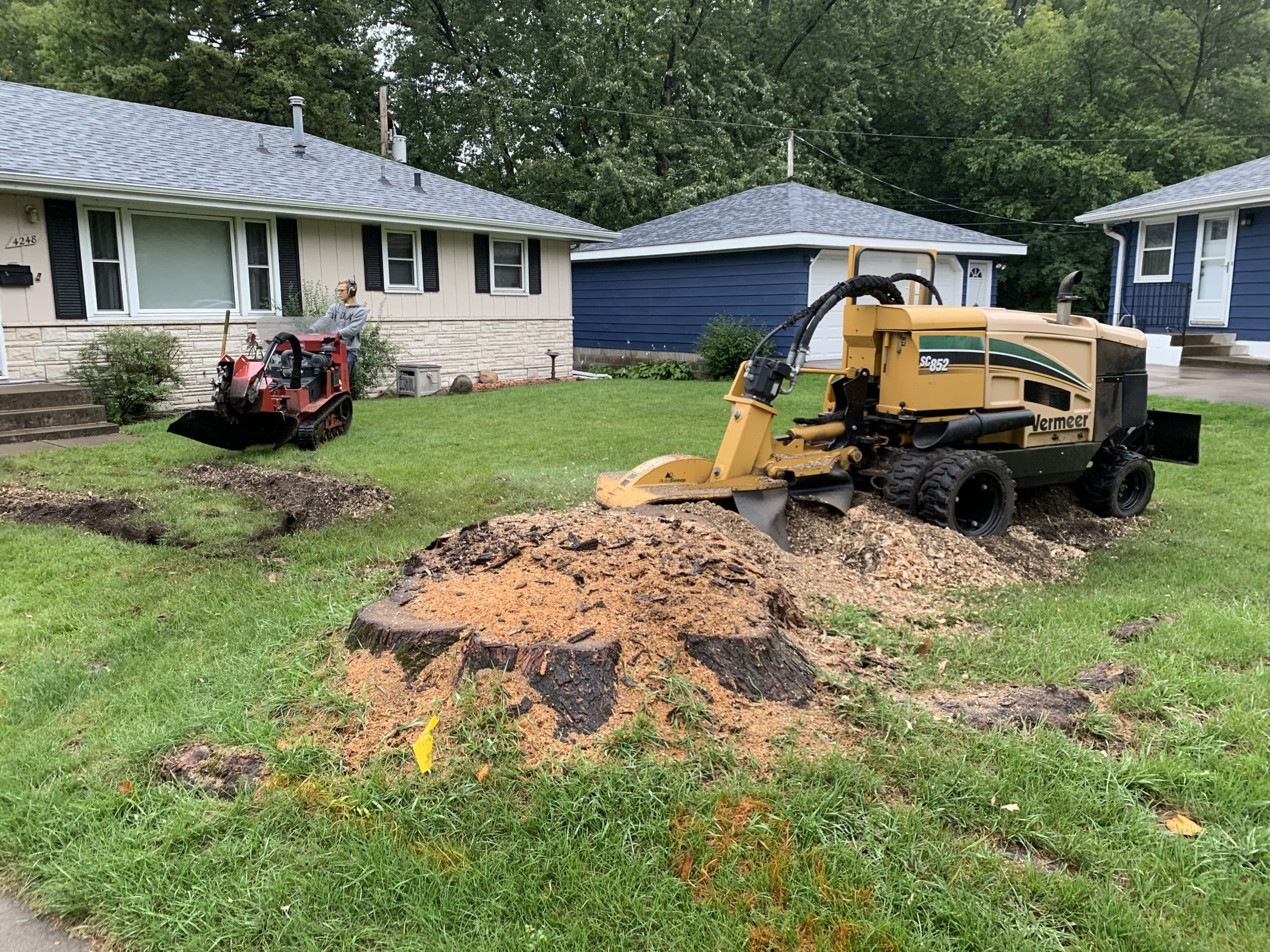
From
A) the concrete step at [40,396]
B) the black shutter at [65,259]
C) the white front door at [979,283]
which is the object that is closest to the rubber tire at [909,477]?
the concrete step at [40,396]

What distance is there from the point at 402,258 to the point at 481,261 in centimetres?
168

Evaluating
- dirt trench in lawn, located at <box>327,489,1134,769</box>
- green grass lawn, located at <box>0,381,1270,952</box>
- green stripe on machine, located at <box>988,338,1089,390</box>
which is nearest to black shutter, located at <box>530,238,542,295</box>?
green stripe on machine, located at <box>988,338,1089,390</box>

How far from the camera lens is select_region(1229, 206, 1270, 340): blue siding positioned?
54.2 ft

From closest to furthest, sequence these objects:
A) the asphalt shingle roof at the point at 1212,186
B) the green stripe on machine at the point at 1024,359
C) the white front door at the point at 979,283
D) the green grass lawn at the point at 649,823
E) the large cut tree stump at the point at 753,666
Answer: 1. the green grass lawn at the point at 649,823
2. the large cut tree stump at the point at 753,666
3. the green stripe on machine at the point at 1024,359
4. the asphalt shingle roof at the point at 1212,186
5. the white front door at the point at 979,283

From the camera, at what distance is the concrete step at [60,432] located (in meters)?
10.2

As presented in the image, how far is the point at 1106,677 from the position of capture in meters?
3.86

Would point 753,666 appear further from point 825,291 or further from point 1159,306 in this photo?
point 1159,306

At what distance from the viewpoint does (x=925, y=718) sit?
337cm

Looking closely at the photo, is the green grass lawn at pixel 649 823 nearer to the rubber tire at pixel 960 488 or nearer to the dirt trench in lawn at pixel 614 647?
the dirt trench in lawn at pixel 614 647

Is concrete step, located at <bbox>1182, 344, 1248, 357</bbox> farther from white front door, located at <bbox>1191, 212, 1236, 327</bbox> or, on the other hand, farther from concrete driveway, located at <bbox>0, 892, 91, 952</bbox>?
concrete driveway, located at <bbox>0, 892, 91, 952</bbox>

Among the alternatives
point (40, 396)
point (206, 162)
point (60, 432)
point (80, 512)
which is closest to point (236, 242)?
point (206, 162)

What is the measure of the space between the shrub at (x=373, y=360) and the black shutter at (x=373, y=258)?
654mm

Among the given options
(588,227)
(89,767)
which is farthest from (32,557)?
(588,227)

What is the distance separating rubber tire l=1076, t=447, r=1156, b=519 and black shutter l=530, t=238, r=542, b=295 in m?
13.1
